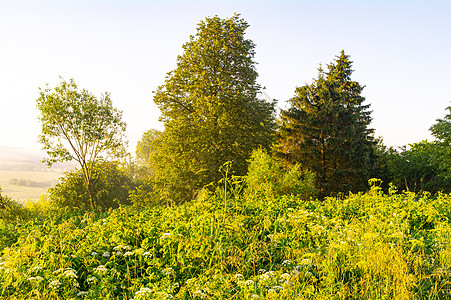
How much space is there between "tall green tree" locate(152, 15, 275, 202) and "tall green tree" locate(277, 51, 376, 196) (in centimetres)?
482

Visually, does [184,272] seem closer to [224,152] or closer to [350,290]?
[350,290]

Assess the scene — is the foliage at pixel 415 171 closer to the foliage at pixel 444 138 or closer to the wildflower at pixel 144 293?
the foliage at pixel 444 138

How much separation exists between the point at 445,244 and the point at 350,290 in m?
1.98

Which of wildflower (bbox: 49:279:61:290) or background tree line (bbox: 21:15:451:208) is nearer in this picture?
wildflower (bbox: 49:279:61:290)

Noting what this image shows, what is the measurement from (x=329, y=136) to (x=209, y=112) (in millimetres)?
10358

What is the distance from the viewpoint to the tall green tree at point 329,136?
76.8ft

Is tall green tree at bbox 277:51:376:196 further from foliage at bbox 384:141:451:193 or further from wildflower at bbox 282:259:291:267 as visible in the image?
wildflower at bbox 282:259:291:267

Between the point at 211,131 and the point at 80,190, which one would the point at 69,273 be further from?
the point at 80,190

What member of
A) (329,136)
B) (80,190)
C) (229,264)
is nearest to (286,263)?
(229,264)

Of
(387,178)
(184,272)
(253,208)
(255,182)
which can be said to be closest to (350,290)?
(184,272)

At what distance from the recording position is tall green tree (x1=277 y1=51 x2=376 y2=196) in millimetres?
23422

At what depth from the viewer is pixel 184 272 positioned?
375 cm

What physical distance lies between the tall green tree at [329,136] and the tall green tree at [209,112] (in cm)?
482

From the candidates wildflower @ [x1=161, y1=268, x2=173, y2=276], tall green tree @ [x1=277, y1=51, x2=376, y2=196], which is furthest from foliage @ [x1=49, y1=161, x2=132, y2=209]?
wildflower @ [x1=161, y1=268, x2=173, y2=276]
